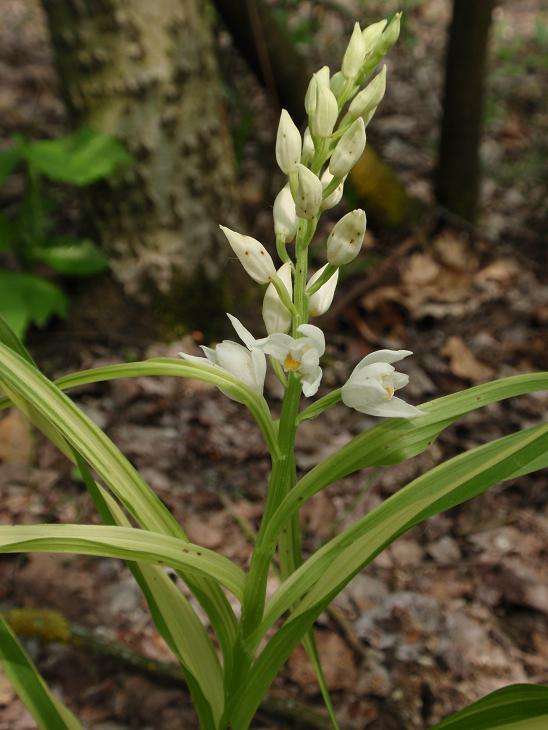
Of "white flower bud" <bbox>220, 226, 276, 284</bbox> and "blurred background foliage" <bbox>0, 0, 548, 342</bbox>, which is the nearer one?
"white flower bud" <bbox>220, 226, 276, 284</bbox>

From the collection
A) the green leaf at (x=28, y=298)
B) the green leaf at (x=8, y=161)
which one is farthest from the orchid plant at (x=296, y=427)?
the green leaf at (x=8, y=161)

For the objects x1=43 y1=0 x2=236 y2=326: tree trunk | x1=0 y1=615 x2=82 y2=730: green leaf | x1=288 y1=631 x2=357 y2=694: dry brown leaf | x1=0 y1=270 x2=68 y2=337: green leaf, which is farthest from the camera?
x1=43 y1=0 x2=236 y2=326: tree trunk

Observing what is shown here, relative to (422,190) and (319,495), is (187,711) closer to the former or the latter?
(319,495)

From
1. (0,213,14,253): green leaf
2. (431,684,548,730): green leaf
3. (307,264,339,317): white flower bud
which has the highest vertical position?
(0,213,14,253): green leaf

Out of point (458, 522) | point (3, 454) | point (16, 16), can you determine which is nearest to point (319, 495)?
point (458, 522)

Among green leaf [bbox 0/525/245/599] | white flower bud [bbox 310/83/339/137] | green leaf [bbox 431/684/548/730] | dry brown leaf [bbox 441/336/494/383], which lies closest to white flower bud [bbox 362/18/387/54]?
white flower bud [bbox 310/83/339/137]

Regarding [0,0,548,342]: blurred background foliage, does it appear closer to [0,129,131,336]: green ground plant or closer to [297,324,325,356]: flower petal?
[0,129,131,336]: green ground plant

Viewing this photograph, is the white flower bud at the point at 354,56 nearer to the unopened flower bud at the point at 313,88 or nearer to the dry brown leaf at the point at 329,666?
the unopened flower bud at the point at 313,88
